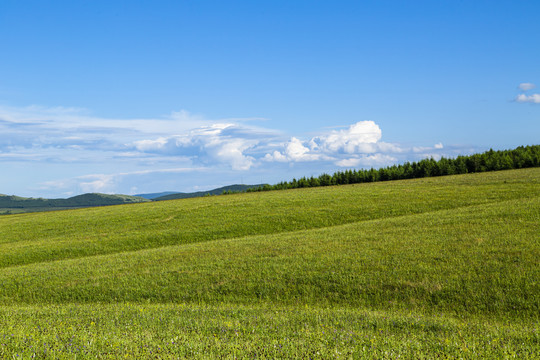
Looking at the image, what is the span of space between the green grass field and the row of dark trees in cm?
6389

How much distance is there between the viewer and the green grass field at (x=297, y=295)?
9.00m

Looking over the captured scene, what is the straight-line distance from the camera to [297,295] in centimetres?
1675

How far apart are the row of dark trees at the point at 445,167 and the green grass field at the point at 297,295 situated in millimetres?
63895

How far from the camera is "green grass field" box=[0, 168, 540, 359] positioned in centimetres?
900

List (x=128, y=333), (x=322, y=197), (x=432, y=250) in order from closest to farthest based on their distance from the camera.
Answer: (x=128, y=333)
(x=432, y=250)
(x=322, y=197)

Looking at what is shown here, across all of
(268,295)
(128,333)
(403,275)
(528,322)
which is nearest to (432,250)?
(403,275)

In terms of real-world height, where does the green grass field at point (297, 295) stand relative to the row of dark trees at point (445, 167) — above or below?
below

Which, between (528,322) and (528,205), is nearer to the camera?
(528,322)

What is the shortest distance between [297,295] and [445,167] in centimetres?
8542

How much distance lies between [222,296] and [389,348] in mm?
10106

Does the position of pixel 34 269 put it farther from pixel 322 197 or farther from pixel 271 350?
pixel 322 197

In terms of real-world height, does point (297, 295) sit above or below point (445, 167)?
below

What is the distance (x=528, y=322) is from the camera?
12711 mm

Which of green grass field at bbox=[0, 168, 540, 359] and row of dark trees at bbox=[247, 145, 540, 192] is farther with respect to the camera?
row of dark trees at bbox=[247, 145, 540, 192]
